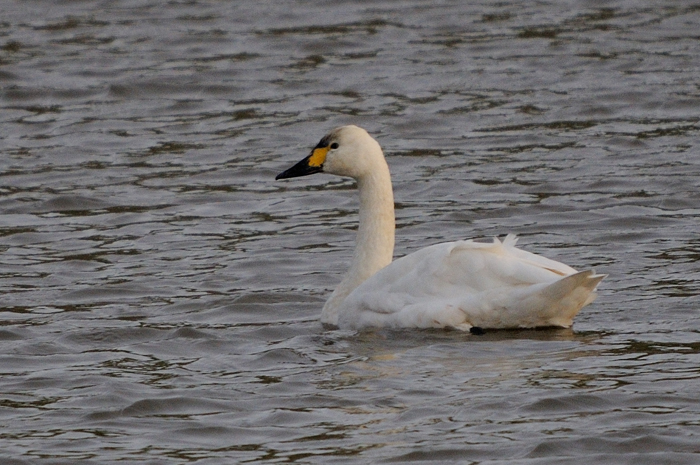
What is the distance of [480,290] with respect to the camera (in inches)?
332

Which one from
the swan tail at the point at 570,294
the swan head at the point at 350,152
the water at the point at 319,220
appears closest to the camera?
the water at the point at 319,220

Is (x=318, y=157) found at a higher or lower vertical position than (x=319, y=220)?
higher

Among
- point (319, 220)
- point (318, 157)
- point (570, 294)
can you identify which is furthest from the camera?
point (319, 220)

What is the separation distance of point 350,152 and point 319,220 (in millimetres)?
2867

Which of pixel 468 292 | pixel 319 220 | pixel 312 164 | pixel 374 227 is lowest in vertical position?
pixel 319 220

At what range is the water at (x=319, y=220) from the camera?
6883 millimetres

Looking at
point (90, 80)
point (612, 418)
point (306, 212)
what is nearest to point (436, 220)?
point (306, 212)

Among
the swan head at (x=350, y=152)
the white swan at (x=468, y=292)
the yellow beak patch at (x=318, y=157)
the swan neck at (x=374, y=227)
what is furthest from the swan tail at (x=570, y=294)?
the yellow beak patch at (x=318, y=157)

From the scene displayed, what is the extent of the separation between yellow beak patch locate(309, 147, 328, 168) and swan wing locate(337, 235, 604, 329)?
112cm

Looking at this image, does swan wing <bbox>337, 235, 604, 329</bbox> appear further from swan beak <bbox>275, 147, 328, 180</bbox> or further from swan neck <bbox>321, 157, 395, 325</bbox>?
swan beak <bbox>275, 147, 328, 180</bbox>

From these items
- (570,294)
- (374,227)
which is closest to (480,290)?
(570,294)

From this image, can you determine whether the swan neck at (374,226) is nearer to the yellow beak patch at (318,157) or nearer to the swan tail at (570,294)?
the yellow beak patch at (318,157)

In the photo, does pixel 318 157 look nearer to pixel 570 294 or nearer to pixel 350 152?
pixel 350 152

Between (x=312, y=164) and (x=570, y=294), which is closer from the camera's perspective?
(x=570, y=294)
